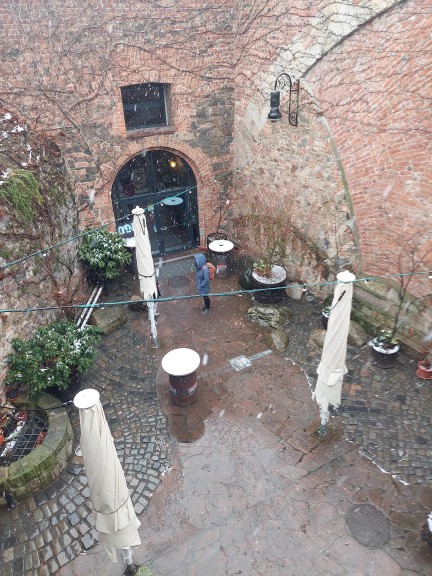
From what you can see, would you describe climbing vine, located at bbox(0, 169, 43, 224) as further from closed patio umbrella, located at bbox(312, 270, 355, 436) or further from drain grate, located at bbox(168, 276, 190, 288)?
closed patio umbrella, located at bbox(312, 270, 355, 436)

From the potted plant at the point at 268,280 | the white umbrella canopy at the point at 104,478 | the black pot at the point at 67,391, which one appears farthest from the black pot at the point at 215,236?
the white umbrella canopy at the point at 104,478

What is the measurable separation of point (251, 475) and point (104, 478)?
9.67ft

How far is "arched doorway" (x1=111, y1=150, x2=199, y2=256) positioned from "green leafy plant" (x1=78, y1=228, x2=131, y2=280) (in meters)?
0.96

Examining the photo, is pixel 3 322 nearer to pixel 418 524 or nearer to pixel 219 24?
pixel 418 524

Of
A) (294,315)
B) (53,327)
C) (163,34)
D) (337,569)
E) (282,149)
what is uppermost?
(163,34)

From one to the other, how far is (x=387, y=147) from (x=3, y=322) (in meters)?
7.81

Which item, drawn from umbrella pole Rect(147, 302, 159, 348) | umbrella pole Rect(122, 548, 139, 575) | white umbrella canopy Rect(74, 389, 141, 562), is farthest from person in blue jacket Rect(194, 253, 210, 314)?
umbrella pole Rect(122, 548, 139, 575)

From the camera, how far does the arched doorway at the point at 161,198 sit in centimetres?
1224

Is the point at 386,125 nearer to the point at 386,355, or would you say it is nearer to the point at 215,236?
the point at 386,355

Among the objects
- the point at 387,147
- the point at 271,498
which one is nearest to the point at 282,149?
the point at 387,147

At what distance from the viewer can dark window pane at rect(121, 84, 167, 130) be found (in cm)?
1122

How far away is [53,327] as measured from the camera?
874 cm

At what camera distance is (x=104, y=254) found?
11.1m

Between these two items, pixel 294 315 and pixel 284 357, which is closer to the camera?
pixel 284 357
